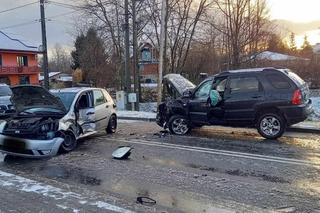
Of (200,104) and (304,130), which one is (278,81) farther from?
(304,130)

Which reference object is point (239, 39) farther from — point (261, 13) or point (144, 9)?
point (144, 9)

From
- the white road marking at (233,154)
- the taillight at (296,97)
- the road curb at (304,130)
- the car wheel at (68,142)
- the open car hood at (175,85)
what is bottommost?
the white road marking at (233,154)

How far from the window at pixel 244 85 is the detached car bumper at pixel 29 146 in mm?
4906

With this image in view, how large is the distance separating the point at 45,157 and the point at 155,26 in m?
25.1

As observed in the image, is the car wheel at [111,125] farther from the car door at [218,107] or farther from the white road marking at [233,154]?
the car door at [218,107]

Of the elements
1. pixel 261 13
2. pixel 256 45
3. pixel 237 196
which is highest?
pixel 261 13

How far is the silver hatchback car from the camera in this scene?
31.3 feet

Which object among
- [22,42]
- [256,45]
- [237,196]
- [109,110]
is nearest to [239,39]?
[256,45]

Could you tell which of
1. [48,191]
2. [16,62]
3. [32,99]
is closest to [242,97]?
[32,99]

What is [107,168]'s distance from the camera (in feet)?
27.5

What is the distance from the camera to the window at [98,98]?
12473 mm

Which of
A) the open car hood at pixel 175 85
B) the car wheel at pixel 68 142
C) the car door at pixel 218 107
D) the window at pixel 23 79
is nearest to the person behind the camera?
the car wheel at pixel 68 142

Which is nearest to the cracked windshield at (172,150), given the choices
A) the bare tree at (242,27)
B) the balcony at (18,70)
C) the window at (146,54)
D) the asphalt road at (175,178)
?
the asphalt road at (175,178)

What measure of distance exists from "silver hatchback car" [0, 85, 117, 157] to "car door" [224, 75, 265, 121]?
12.2ft
